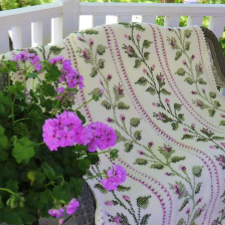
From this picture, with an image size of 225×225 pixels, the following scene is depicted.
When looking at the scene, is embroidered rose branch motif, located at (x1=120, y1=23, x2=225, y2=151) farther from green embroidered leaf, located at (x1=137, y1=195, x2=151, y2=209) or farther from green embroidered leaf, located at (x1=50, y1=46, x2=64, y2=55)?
green embroidered leaf, located at (x1=137, y1=195, x2=151, y2=209)

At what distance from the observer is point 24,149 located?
0.84 m

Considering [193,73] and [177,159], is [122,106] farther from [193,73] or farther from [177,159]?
[193,73]

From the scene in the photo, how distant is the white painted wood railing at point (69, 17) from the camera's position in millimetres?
1657

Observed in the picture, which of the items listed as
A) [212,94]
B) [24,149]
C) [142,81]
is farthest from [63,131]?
[212,94]

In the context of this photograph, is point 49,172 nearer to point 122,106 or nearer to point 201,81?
point 122,106

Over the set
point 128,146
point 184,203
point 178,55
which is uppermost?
point 178,55

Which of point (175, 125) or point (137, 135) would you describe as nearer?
point (137, 135)

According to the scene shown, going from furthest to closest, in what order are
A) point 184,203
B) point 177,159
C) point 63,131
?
point 177,159
point 184,203
point 63,131

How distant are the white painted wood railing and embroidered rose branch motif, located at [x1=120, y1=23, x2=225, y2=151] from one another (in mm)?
200

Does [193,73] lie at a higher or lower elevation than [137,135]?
higher

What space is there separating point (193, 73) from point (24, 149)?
132 cm

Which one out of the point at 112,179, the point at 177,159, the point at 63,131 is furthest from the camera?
the point at 177,159

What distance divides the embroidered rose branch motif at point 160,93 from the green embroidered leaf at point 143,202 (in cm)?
43

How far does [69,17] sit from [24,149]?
1.11m
